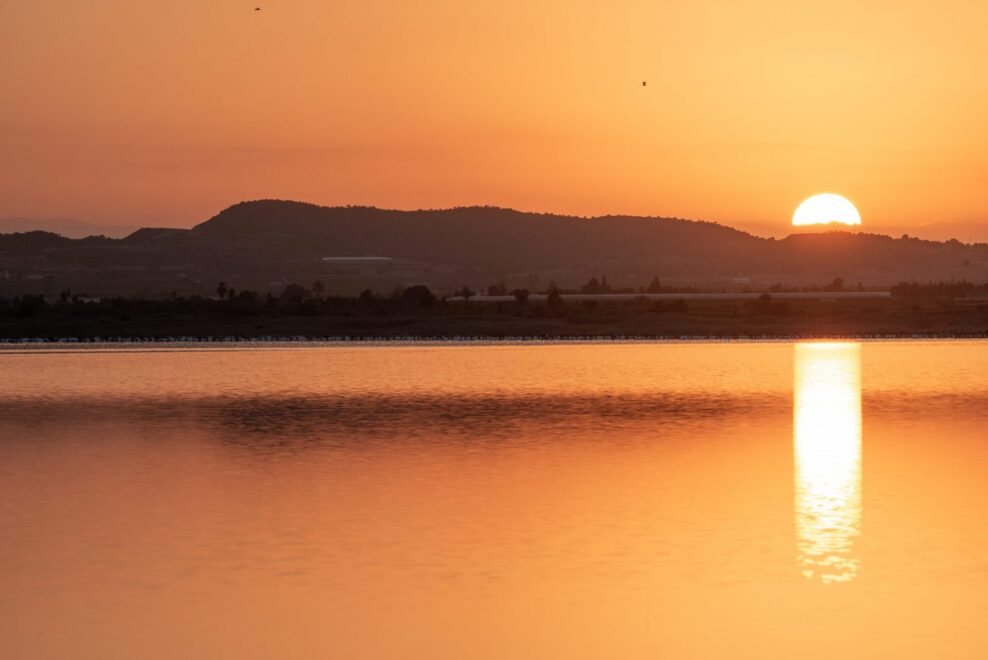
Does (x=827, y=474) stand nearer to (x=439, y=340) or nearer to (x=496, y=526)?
(x=496, y=526)

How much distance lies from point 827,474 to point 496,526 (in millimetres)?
Answer: 7963

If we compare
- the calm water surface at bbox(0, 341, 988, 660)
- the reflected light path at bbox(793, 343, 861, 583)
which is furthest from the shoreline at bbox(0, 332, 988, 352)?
the calm water surface at bbox(0, 341, 988, 660)

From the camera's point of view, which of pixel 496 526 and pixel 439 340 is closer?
pixel 496 526

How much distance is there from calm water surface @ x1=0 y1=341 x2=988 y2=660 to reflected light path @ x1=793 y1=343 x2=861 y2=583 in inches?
3.3

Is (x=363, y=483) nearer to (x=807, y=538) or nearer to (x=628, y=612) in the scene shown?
(x=807, y=538)

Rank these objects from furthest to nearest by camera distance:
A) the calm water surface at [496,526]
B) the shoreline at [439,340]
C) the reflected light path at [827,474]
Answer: the shoreline at [439,340]
the reflected light path at [827,474]
the calm water surface at [496,526]

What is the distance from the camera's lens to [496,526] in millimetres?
20562

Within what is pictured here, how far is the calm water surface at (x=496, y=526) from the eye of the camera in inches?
577

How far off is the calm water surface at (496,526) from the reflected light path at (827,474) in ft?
0.27

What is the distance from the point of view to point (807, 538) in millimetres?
19547

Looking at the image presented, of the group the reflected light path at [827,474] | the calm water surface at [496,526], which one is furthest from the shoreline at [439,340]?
the calm water surface at [496,526]

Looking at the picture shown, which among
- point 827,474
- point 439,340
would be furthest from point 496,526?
point 439,340

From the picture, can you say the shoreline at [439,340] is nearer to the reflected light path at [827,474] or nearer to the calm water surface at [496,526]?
the reflected light path at [827,474]

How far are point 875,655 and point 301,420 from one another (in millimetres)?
24332
